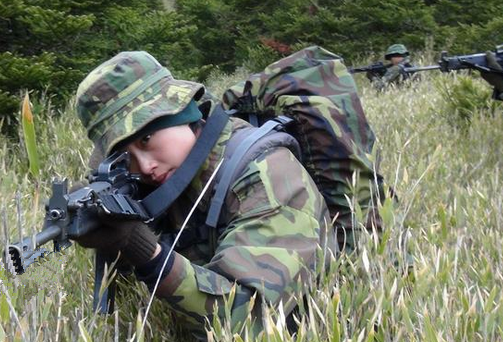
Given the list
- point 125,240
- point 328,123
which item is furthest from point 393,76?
point 125,240

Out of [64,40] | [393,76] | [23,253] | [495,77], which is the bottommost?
[393,76]

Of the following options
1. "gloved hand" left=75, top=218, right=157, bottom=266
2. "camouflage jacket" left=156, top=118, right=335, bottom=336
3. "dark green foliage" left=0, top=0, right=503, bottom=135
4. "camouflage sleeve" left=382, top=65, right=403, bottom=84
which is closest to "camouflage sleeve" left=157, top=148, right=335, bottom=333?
"camouflage jacket" left=156, top=118, right=335, bottom=336

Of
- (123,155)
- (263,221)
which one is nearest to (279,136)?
(263,221)

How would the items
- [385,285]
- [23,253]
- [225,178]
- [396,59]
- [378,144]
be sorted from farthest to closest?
[396,59]
[378,144]
[225,178]
[385,285]
[23,253]

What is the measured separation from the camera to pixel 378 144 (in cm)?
277

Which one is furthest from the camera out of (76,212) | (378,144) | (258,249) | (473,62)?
(473,62)

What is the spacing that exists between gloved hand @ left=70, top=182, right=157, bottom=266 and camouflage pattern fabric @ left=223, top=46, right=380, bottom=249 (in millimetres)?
691

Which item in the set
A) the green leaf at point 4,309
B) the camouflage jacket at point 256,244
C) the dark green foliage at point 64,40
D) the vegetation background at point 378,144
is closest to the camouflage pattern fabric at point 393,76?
the vegetation background at point 378,144

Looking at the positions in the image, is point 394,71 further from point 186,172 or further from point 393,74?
point 186,172

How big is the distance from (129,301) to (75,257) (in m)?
0.30

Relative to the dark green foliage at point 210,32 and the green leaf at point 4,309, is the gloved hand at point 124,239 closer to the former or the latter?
the green leaf at point 4,309

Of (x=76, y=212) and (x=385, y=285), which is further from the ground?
(x=76, y=212)

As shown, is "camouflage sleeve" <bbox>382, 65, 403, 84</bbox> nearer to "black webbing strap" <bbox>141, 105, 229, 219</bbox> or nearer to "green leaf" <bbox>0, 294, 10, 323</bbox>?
"black webbing strap" <bbox>141, 105, 229, 219</bbox>

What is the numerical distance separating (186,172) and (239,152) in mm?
161
